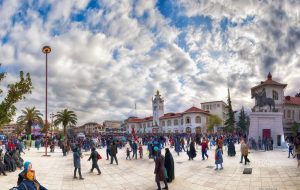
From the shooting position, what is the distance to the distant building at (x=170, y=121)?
8162cm

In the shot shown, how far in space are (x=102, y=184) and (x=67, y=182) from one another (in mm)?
1579

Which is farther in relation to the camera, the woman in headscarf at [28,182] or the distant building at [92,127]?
the distant building at [92,127]

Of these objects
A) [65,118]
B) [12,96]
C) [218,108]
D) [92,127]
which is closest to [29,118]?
[65,118]

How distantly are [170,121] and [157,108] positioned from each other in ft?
26.4

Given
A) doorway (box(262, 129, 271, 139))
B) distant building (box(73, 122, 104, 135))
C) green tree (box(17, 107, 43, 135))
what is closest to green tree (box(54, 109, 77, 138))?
green tree (box(17, 107, 43, 135))

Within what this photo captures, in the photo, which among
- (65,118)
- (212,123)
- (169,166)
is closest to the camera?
(169,166)

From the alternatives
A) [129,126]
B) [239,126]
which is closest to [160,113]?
[129,126]

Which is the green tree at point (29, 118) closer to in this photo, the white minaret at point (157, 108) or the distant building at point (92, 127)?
the white minaret at point (157, 108)

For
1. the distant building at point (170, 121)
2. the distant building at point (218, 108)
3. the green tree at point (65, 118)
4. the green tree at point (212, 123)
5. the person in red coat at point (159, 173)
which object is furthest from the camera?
the distant building at point (218, 108)

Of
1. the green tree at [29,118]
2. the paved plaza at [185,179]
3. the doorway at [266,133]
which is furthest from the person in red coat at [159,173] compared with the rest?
the green tree at [29,118]

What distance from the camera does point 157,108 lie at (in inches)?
3770

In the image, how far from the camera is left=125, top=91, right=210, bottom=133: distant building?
81625 millimetres

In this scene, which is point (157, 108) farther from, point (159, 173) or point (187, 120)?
point (159, 173)

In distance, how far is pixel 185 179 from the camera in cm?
1316
